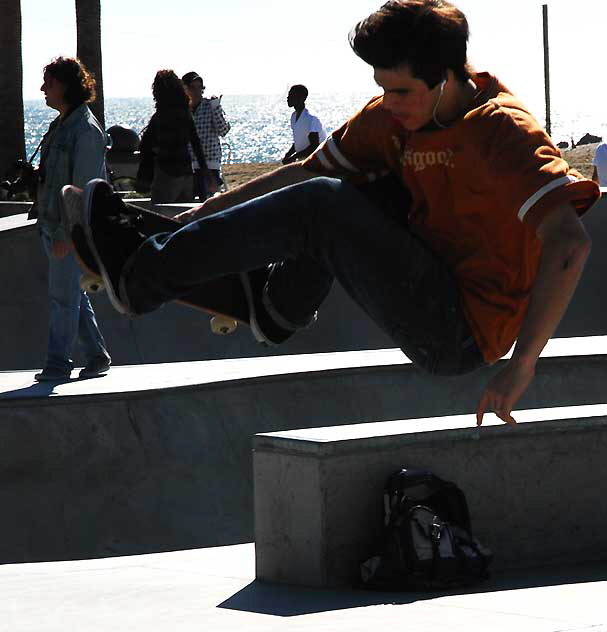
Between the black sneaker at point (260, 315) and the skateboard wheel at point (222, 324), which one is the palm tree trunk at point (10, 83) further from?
the black sneaker at point (260, 315)

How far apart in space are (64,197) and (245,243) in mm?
1004

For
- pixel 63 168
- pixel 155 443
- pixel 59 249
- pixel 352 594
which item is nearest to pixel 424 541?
pixel 352 594

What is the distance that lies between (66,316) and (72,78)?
4.88 feet

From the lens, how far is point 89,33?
20.8 meters

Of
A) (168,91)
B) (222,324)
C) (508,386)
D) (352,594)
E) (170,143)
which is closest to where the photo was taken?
(508,386)

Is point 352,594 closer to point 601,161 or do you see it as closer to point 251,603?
point 251,603

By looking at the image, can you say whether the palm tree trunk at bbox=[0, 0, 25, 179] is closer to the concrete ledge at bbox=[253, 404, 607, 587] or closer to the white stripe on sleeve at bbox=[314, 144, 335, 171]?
the concrete ledge at bbox=[253, 404, 607, 587]

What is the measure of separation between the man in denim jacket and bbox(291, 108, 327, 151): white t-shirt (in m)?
5.93

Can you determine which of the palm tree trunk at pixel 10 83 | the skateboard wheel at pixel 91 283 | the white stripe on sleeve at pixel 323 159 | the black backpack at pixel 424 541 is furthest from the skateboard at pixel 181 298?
the palm tree trunk at pixel 10 83

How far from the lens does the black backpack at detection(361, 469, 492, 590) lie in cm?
476

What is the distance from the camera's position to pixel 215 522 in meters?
7.29

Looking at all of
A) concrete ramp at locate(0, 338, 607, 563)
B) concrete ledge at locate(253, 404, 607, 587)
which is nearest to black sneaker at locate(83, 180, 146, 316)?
concrete ledge at locate(253, 404, 607, 587)

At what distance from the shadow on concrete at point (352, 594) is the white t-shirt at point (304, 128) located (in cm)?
936

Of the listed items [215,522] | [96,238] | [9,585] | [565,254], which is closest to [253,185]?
[96,238]
